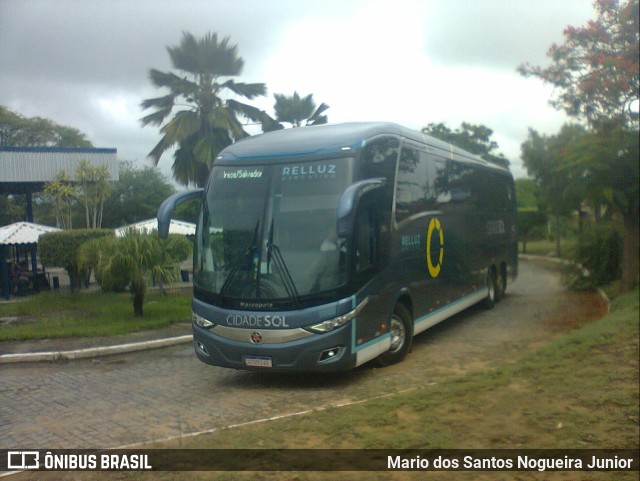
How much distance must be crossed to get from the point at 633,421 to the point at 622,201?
291 inches

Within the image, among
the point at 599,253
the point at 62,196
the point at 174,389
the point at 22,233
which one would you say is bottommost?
the point at 174,389

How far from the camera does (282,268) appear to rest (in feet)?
26.1

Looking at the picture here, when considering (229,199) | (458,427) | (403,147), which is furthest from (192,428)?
(403,147)

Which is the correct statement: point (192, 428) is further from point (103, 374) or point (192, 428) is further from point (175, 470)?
point (103, 374)

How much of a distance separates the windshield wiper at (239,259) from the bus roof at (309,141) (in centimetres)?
110

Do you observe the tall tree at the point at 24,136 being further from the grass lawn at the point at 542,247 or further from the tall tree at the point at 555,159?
the grass lawn at the point at 542,247

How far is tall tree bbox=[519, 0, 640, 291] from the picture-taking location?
9.23 m

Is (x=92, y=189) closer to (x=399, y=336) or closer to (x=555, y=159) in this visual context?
(x=399, y=336)

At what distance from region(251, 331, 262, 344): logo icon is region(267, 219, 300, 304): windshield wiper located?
62cm

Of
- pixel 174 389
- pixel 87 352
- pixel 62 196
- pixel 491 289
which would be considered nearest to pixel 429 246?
pixel 174 389

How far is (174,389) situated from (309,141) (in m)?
3.74

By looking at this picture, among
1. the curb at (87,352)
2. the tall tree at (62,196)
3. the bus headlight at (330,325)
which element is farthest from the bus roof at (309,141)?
the tall tree at (62,196)

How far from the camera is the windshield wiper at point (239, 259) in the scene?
812 cm

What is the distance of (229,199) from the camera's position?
27.9 feet
